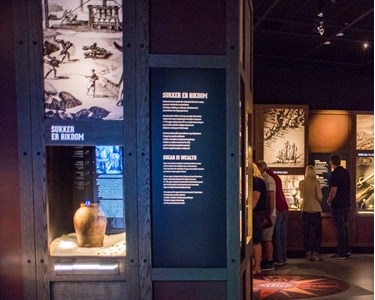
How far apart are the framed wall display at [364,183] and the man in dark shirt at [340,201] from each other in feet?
2.46

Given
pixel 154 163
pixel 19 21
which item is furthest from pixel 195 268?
pixel 19 21

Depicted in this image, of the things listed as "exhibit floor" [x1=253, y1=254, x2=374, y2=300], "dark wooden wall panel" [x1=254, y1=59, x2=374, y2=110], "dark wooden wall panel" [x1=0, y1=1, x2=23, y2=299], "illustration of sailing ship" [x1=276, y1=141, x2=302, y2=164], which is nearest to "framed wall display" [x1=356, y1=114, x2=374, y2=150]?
"dark wooden wall panel" [x1=254, y1=59, x2=374, y2=110]

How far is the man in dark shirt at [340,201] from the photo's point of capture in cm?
702

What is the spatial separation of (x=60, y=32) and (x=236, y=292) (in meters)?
2.09

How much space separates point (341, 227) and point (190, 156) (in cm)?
561

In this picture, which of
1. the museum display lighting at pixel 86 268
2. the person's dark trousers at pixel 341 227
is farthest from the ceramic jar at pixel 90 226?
the person's dark trousers at pixel 341 227

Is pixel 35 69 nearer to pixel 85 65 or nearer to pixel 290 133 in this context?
pixel 85 65

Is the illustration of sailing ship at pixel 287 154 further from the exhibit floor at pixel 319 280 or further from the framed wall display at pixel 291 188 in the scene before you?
the exhibit floor at pixel 319 280

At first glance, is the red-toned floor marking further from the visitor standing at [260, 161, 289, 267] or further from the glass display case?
the glass display case

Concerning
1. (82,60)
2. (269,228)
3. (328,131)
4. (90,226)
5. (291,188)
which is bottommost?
(269,228)

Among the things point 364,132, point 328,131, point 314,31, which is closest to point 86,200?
point 314,31

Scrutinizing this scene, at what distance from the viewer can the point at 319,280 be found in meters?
5.88

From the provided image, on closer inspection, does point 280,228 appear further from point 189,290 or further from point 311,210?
point 189,290

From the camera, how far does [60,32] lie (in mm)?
2527
